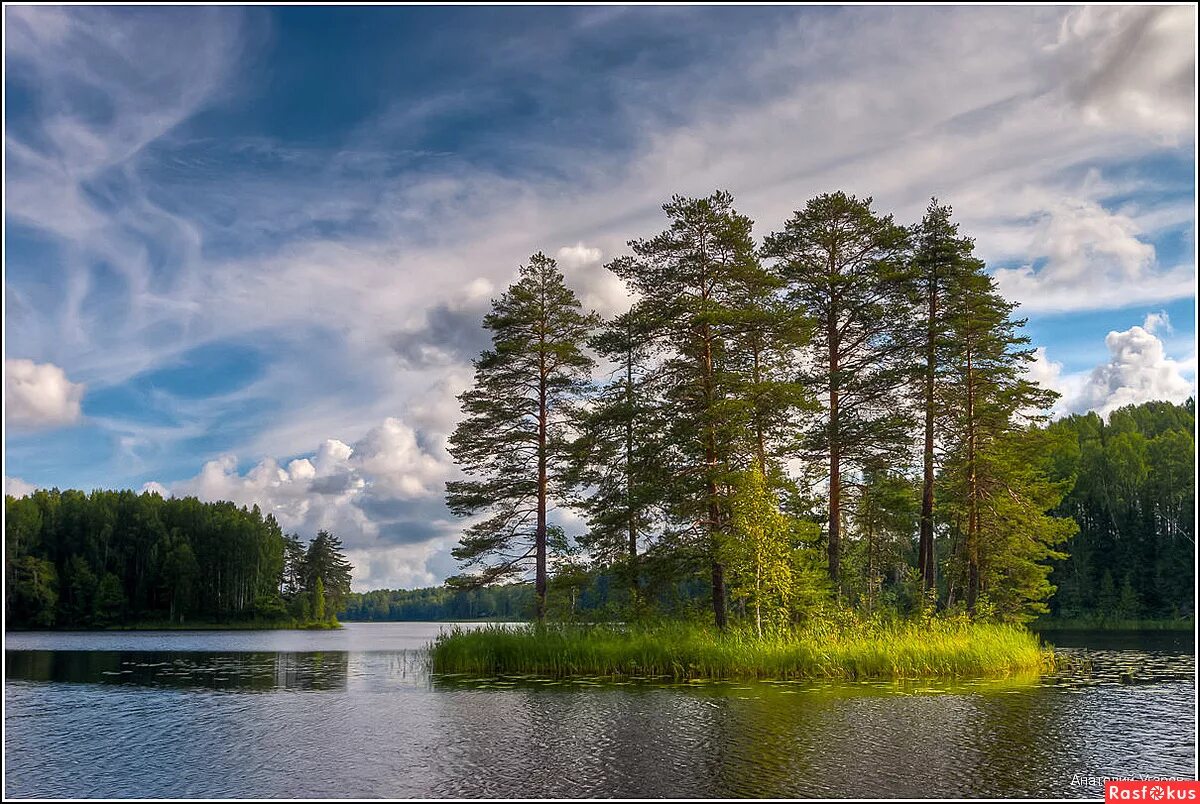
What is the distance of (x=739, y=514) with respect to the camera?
30.2 m

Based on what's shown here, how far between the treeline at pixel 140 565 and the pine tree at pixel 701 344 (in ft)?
297

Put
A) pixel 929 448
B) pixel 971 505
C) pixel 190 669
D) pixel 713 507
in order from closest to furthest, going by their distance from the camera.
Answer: pixel 713 507
pixel 929 448
pixel 190 669
pixel 971 505

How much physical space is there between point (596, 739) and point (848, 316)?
23691 millimetres

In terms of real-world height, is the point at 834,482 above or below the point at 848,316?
below

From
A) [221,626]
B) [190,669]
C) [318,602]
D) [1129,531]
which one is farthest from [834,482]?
[318,602]

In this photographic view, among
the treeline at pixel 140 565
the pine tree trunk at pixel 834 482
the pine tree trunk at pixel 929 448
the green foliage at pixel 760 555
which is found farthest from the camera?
the treeline at pixel 140 565

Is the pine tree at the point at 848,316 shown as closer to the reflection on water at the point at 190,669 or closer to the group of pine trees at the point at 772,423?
the group of pine trees at the point at 772,423

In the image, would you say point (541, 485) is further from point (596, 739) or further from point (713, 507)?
point (596, 739)

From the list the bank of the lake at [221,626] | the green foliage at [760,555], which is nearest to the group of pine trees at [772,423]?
the green foliage at [760,555]

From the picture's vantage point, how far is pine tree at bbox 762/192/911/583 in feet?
112

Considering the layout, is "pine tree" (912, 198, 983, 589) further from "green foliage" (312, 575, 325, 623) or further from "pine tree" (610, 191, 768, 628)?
"green foliage" (312, 575, 325, 623)

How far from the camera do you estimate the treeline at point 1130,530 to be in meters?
76.4

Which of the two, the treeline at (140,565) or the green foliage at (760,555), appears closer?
the green foliage at (760,555)

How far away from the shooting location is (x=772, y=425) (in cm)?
3325
